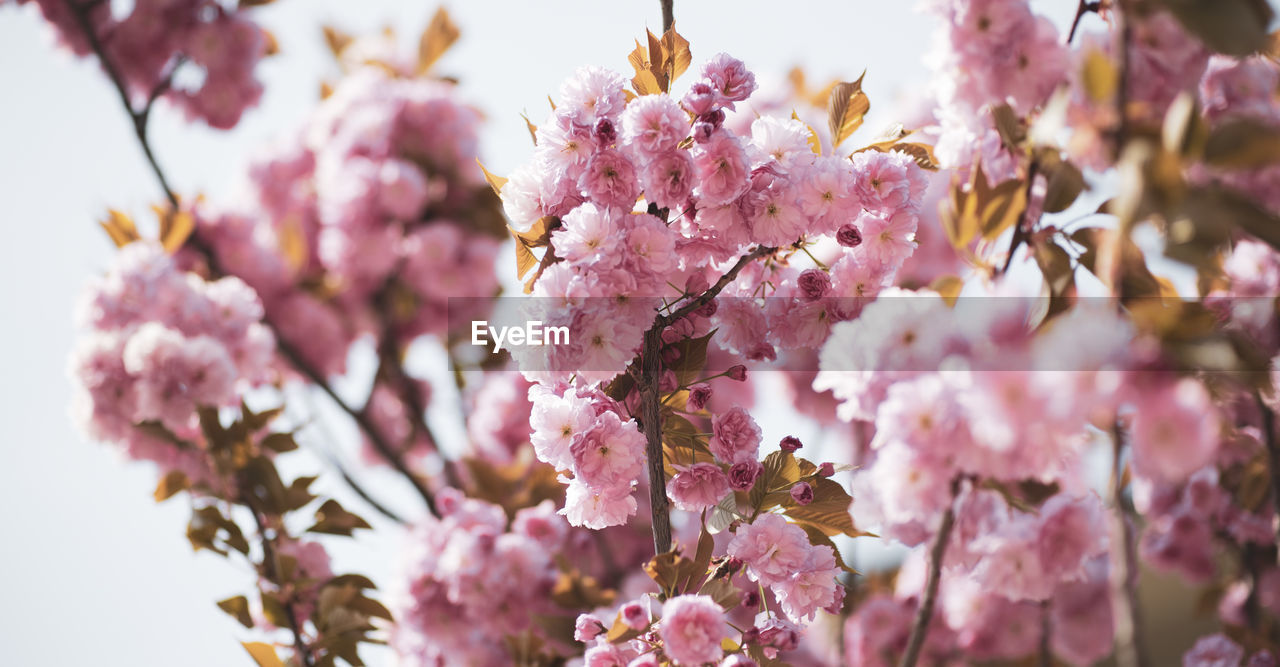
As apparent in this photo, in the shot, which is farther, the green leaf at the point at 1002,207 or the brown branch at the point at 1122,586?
the green leaf at the point at 1002,207

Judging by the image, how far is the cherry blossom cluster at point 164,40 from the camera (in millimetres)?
2051

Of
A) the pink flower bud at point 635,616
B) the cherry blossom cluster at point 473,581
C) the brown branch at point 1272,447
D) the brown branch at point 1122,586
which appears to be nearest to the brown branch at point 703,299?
the pink flower bud at point 635,616

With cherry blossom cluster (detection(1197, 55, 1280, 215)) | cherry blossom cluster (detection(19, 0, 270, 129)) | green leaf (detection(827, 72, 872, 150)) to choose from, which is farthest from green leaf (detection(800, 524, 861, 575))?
cherry blossom cluster (detection(19, 0, 270, 129))

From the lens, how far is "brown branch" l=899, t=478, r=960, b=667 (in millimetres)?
→ 576

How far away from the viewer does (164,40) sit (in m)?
2.12

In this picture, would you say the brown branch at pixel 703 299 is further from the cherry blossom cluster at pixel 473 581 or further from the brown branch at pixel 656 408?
the cherry blossom cluster at pixel 473 581

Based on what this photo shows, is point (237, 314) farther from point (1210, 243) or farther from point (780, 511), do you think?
point (1210, 243)

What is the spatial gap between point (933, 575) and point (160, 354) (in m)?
1.50

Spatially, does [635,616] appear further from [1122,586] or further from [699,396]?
[1122,586]

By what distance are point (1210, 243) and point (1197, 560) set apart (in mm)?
1626

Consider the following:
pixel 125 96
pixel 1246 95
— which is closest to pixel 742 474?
pixel 1246 95

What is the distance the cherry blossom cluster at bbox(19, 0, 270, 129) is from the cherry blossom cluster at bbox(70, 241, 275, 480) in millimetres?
562

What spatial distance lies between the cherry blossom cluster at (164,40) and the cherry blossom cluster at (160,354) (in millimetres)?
562

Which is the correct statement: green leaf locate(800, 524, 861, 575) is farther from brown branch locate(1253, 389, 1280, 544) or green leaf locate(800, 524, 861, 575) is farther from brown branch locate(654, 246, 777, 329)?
brown branch locate(1253, 389, 1280, 544)
